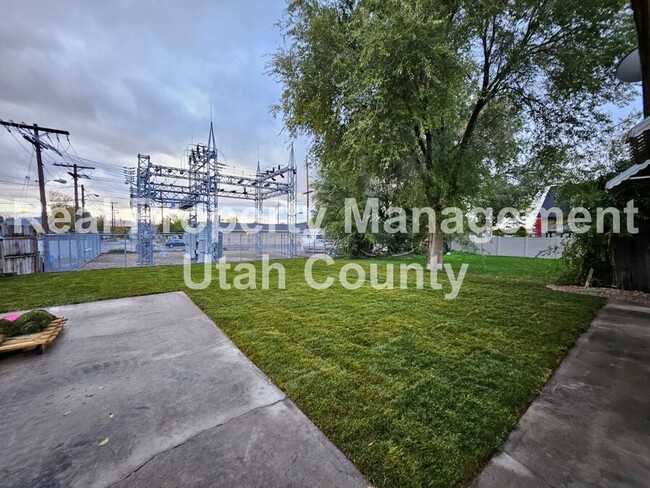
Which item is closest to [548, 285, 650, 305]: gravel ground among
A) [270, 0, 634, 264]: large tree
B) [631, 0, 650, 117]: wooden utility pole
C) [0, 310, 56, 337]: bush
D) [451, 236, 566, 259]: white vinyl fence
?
[270, 0, 634, 264]: large tree

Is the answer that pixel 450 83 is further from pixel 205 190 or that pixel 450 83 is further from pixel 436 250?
pixel 205 190

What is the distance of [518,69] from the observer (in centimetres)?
643

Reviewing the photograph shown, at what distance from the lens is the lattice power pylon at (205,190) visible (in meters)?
11.1

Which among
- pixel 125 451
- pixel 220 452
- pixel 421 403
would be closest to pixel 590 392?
pixel 421 403

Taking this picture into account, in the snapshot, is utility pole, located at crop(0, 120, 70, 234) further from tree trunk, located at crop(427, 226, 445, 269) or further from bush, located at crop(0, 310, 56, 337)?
tree trunk, located at crop(427, 226, 445, 269)

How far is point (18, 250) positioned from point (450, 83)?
12.4 metres

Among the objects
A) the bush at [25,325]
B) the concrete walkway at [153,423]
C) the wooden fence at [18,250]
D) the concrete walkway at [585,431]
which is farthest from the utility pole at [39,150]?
the concrete walkway at [585,431]

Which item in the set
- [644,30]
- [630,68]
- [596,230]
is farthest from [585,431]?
[596,230]

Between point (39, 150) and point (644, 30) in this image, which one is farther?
point (39, 150)

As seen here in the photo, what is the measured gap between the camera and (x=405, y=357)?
8.94 ft

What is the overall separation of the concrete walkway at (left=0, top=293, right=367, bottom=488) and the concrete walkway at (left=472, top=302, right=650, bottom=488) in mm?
935

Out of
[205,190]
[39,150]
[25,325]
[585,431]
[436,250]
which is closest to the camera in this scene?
[585,431]

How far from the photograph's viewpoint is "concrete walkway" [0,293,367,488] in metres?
1.41

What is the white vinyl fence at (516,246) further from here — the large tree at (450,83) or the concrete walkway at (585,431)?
the concrete walkway at (585,431)
